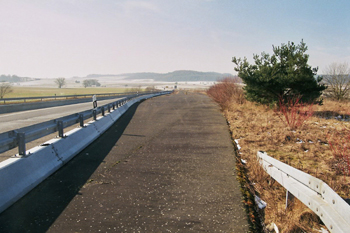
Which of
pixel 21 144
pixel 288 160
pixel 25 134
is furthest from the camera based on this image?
pixel 288 160

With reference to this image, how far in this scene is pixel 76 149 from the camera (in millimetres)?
8789

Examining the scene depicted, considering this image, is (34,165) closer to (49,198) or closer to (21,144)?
(21,144)

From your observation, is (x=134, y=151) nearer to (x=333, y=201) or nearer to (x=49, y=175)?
(x=49, y=175)

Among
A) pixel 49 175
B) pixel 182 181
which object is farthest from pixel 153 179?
pixel 49 175

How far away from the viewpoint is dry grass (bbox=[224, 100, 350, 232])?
467 centimetres

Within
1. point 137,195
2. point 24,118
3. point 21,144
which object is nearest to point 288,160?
point 137,195

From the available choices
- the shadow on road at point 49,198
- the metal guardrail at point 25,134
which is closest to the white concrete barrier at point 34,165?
the shadow on road at point 49,198

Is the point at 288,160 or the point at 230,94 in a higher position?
the point at 230,94

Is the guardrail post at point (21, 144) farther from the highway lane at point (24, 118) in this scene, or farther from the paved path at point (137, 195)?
the highway lane at point (24, 118)

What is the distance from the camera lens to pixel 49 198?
544 centimetres

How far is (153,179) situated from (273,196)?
104 inches

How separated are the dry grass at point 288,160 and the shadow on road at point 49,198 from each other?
11.9 ft

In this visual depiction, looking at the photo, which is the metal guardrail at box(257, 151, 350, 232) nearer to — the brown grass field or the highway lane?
the brown grass field

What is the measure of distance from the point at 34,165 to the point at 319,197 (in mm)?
5593
